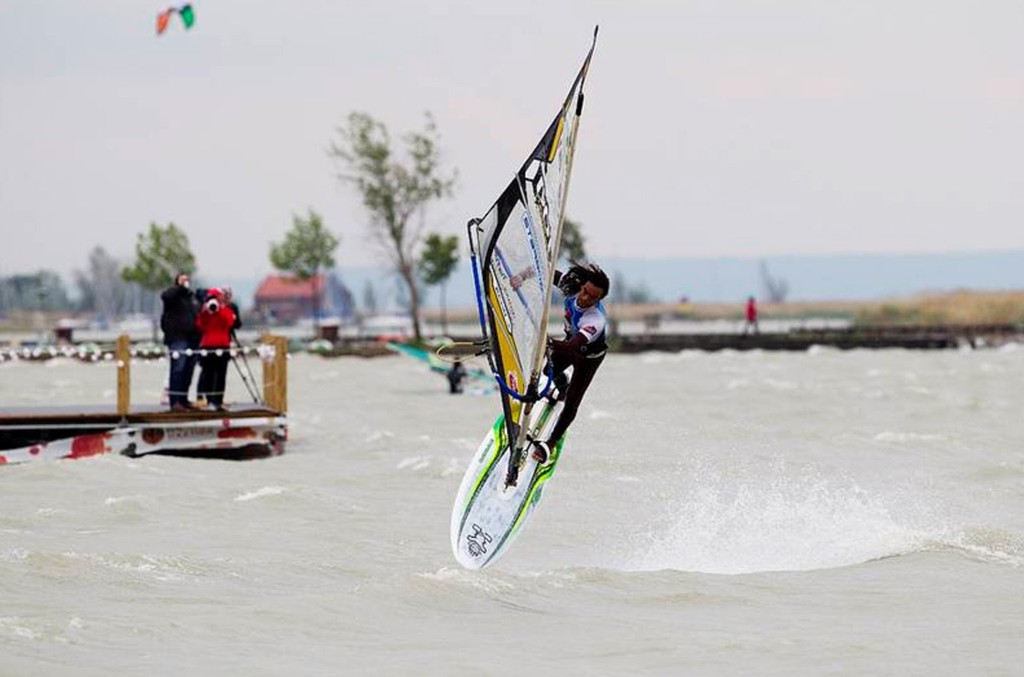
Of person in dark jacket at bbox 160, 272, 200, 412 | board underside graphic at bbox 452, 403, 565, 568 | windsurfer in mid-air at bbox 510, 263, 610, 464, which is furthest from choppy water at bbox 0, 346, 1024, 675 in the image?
windsurfer in mid-air at bbox 510, 263, 610, 464

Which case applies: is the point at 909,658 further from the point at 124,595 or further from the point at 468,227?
the point at 124,595

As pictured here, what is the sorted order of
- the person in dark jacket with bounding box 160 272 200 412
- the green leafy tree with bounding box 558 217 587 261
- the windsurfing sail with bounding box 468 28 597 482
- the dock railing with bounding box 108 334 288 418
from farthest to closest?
1. the green leafy tree with bounding box 558 217 587 261
2. the dock railing with bounding box 108 334 288 418
3. the person in dark jacket with bounding box 160 272 200 412
4. the windsurfing sail with bounding box 468 28 597 482

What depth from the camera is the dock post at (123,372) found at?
19.8 m

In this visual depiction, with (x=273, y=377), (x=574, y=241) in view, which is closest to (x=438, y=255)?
(x=574, y=241)

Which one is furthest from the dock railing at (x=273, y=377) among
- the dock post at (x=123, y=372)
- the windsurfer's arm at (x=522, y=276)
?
the windsurfer's arm at (x=522, y=276)

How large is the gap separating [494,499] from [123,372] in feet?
28.5

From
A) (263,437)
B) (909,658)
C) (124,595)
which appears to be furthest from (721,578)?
(263,437)

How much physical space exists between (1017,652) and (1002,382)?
30702 millimetres

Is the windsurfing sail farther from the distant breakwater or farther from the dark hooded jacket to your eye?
the distant breakwater

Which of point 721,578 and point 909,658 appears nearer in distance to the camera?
point 909,658

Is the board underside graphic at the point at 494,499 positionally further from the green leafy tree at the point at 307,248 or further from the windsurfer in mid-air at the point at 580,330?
the green leafy tree at the point at 307,248

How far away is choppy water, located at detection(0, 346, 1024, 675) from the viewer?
384 inches

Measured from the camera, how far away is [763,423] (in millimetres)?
26859

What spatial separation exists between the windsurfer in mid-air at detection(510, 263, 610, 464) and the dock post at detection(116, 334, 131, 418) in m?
8.55
